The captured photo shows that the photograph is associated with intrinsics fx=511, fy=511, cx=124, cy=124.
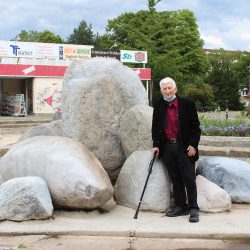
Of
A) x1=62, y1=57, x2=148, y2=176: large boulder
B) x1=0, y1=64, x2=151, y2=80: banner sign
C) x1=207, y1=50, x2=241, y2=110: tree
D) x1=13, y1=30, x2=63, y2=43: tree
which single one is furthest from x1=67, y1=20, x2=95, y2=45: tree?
x1=62, y1=57, x2=148, y2=176: large boulder

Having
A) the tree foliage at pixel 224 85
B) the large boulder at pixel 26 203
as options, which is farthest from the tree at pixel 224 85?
the large boulder at pixel 26 203

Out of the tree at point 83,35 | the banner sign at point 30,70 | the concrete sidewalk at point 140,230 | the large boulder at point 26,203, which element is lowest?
the concrete sidewalk at point 140,230

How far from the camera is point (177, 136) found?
611 centimetres

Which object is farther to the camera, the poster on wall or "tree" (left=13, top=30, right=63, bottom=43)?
"tree" (left=13, top=30, right=63, bottom=43)

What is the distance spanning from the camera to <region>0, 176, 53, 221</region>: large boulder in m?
5.84

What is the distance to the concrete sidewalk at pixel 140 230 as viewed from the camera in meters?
5.23

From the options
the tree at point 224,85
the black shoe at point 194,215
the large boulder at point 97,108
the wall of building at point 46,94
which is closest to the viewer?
the black shoe at point 194,215

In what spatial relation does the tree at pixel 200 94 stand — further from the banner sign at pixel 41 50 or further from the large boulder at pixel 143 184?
the large boulder at pixel 143 184

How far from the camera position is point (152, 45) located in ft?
139

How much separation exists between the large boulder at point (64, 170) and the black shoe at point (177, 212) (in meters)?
0.75

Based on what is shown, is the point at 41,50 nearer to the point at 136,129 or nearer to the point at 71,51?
the point at 71,51

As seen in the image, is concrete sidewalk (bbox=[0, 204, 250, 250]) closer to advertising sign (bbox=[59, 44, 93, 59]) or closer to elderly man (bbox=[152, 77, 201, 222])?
elderly man (bbox=[152, 77, 201, 222])

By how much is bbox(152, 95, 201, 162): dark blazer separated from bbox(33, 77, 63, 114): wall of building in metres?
24.8

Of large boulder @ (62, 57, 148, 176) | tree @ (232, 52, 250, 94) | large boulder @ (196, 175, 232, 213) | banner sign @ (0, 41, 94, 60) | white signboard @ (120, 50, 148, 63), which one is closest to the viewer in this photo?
large boulder @ (196, 175, 232, 213)
